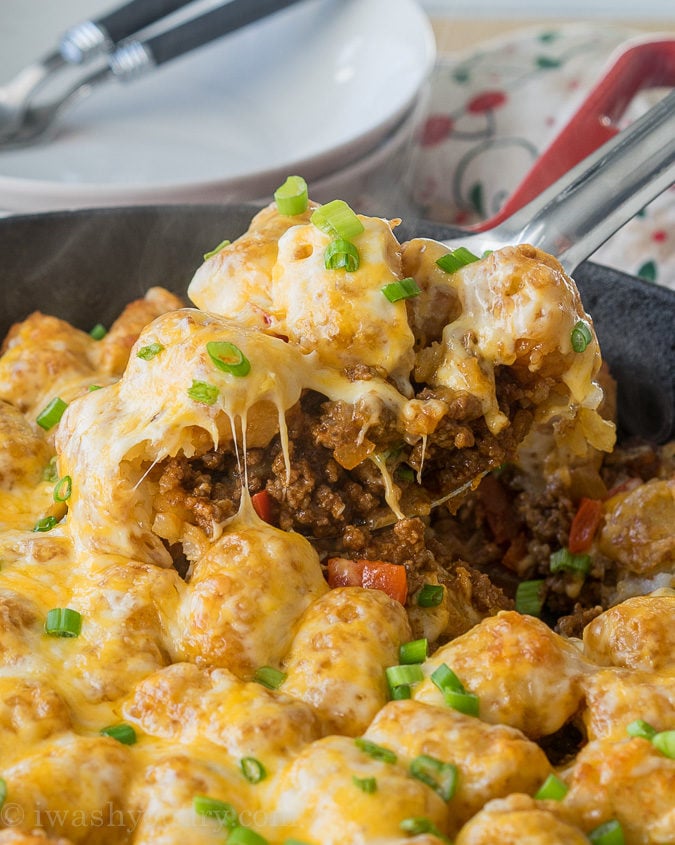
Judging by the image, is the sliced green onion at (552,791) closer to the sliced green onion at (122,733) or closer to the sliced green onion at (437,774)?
the sliced green onion at (437,774)

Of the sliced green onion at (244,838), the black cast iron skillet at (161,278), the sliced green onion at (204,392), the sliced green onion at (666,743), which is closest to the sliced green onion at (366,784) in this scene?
the sliced green onion at (244,838)

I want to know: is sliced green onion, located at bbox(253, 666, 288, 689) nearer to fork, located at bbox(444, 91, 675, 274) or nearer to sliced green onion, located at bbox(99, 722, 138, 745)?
sliced green onion, located at bbox(99, 722, 138, 745)

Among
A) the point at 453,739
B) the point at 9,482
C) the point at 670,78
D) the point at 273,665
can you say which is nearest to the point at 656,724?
the point at 453,739

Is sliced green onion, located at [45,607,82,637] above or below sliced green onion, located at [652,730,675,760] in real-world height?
above

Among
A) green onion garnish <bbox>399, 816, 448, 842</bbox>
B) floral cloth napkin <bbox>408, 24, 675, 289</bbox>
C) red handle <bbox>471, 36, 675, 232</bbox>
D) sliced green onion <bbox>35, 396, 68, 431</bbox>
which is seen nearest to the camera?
green onion garnish <bbox>399, 816, 448, 842</bbox>

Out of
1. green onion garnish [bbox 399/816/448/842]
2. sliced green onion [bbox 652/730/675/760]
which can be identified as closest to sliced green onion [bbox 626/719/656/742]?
sliced green onion [bbox 652/730/675/760]

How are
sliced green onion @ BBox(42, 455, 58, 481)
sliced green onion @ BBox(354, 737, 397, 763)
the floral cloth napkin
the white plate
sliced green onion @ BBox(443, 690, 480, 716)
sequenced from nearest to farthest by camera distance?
sliced green onion @ BBox(354, 737, 397, 763) → sliced green onion @ BBox(443, 690, 480, 716) → sliced green onion @ BBox(42, 455, 58, 481) → the white plate → the floral cloth napkin

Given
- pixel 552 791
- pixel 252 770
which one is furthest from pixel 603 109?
pixel 252 770

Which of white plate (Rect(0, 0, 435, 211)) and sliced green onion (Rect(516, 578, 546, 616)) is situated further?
white plate (Rect(0, 0, 435, 211))
